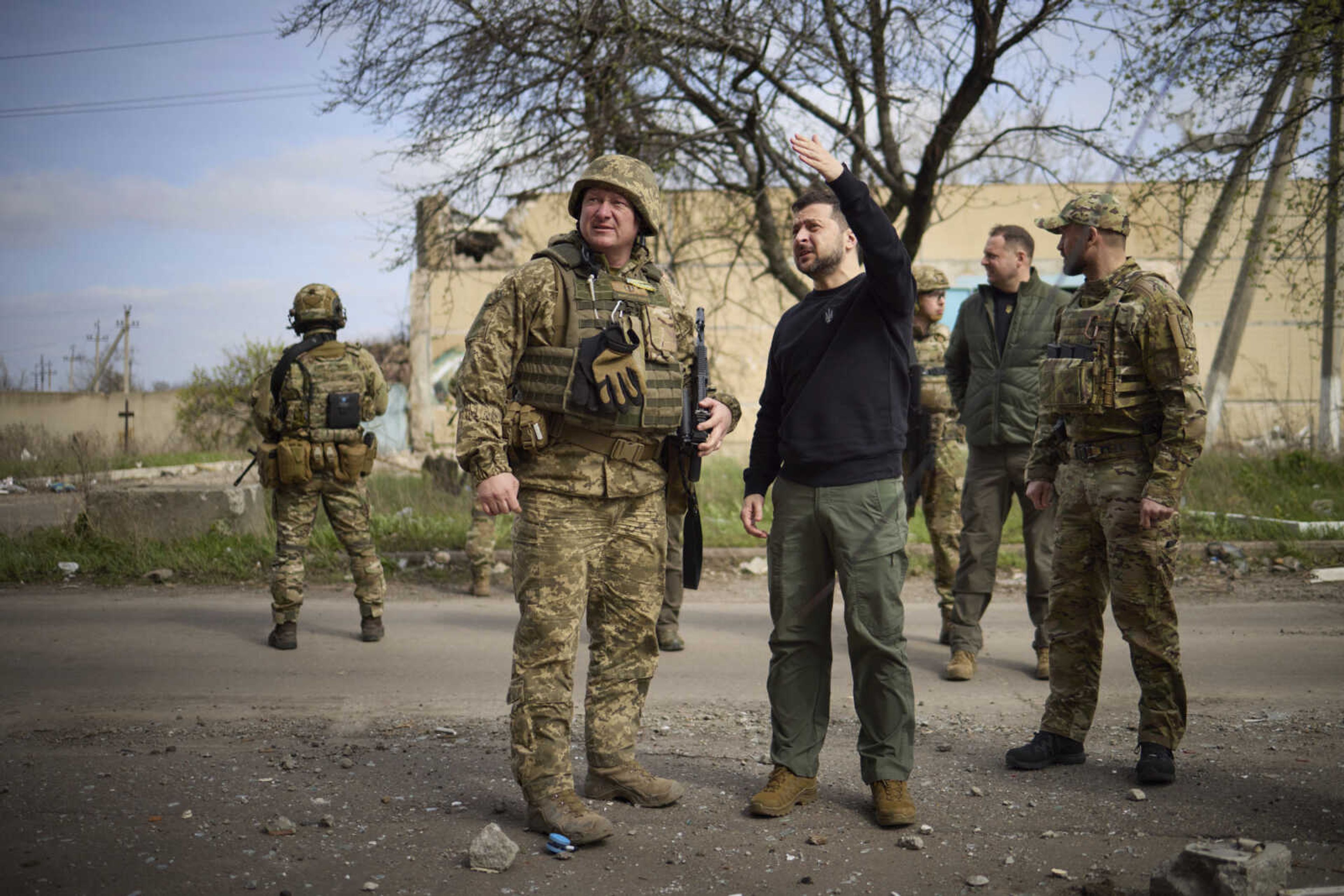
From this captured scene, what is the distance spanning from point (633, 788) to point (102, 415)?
24.2m

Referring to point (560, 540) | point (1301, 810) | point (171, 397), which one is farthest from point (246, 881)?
point (171, 397)

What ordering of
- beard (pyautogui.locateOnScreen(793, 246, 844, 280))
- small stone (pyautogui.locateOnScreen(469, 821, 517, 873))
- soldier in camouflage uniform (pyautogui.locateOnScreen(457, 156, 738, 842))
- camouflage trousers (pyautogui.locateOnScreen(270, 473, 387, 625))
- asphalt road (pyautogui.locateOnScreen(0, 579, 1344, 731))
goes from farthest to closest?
camouflage trousers (pyautogui.locateOnScreen(270, 473, 387, 625))
asphalt road (pyautogui.locateOnScreen(0, 579, 1344, 731))
beard (pyautogui.locateOnScreen(793, 246, 844, 280))
soldier in camouflage uniform (pyautogui.locateOnScreen(457, 156, 738, 842))
small stone (pyautogui.locateOnScreen(469, 821, 517, 873))

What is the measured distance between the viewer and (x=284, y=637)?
6.38 m

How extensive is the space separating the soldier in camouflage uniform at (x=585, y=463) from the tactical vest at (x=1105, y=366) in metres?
1.43

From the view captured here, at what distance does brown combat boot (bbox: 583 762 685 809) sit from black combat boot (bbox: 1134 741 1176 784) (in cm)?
174

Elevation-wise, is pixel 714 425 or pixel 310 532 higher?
pixel 714 425

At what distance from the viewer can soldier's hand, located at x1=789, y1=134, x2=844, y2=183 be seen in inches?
129

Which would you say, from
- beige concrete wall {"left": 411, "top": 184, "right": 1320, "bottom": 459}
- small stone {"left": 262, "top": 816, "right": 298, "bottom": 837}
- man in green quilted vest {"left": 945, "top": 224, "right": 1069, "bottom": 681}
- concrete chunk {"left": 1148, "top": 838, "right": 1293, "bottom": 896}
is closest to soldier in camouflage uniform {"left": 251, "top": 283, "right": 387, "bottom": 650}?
small stone {"left": 262, "top": 816, "right": 298, "bottom": 837}

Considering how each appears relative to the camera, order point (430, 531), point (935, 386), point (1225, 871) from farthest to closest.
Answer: point (430, 531) < point (935, 386) < point (1225, 871)

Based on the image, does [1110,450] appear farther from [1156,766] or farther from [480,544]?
[480,544]

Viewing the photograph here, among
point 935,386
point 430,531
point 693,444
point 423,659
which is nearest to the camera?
point 693,444

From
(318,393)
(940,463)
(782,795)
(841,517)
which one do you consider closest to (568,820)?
(782,795)

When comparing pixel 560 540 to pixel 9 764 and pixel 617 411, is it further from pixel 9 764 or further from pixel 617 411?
pixel 9 764

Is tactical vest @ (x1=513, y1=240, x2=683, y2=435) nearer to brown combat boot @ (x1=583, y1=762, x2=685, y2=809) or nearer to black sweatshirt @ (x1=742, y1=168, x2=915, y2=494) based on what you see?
black sweatshirt @ (x1=742, y1=168, x2=915, y2=494)
